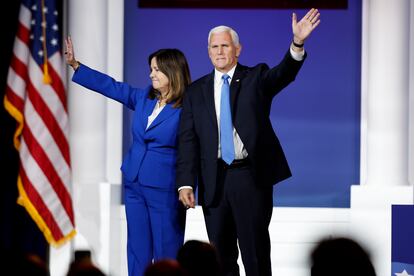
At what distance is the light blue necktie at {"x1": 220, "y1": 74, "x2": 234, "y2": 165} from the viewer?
14.4ft

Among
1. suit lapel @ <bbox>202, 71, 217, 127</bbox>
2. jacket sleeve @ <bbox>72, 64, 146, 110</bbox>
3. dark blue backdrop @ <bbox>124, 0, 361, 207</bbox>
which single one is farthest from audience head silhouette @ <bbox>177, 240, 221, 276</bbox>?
dark blue backdrop @ <bbox>124, 0, 361, 207</bbox>

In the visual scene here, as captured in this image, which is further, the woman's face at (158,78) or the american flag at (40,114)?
the american flag at (40,114)

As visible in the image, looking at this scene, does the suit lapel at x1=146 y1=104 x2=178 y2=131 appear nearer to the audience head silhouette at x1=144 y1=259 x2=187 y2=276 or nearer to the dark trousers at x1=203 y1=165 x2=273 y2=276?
the dark trousers at x1=203 y1=165 x2=273 y2=276

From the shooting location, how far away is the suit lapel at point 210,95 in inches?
176

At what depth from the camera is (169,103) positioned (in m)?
4.85

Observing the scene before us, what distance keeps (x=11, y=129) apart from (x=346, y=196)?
240cm

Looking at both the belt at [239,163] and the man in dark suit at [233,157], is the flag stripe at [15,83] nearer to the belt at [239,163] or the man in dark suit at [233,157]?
the man in dark suit at [233,157]

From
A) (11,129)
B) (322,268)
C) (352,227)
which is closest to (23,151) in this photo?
(11,129)

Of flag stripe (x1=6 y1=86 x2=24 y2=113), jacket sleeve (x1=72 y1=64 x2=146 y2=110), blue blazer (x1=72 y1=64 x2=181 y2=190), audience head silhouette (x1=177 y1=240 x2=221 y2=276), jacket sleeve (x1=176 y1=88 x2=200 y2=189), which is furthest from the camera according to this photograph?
flag stripe (x1=6 y1=86 x2=24 y2=113)

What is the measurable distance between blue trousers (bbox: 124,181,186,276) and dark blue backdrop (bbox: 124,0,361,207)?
1841 millimetres

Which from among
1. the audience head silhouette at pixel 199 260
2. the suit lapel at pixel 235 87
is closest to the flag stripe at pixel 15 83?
the suit lapel at pixel 235 87

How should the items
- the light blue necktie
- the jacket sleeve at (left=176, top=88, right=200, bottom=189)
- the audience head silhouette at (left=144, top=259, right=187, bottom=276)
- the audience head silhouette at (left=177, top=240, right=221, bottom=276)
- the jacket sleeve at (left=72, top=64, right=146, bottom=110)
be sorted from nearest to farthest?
the audience head silhouette at (left=144, top=259, right=187, bottom=276) → the audience head silhouette at (left=177, top=240, right=221, bottom=276) → the light blue necktie → the jacket sleeve at (left=176, top=88, right=200, bottom=189) → the jacket sleeve at (left=72, top=64, right=146, bottom=110)

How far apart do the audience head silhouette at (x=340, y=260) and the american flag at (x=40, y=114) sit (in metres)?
3.70

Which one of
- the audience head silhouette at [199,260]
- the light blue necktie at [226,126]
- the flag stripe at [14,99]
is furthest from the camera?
the flag stripe at [14,99]
